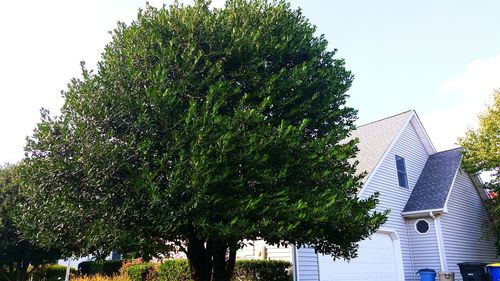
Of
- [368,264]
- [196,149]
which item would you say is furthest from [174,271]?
[196,149]

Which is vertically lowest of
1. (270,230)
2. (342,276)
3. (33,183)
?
(342,276)

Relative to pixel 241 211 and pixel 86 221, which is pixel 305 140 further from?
pixel 86 221

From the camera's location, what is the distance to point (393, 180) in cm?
1647

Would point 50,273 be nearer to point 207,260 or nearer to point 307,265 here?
point 307,265

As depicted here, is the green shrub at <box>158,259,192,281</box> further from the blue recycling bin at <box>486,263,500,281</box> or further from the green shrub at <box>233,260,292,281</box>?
the blue recycling bin at <box>486,263,500,281</box>

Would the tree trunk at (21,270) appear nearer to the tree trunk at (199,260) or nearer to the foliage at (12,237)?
the foliage at (12,237)

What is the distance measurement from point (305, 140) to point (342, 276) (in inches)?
264

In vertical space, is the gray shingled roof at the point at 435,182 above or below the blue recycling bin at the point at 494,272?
above

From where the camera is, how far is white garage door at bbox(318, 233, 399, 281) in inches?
484

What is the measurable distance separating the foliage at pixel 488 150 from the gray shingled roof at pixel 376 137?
3280mm

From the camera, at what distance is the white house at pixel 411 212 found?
45.4 feet

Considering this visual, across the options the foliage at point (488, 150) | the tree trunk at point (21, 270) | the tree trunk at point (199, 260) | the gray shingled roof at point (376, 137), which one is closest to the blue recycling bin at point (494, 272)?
the foliage at point (488, 150)

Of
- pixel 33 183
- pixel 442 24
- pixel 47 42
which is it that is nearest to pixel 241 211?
pixel 33 183

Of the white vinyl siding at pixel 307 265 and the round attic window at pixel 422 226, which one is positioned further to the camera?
the round attic window at pixel 422 226
